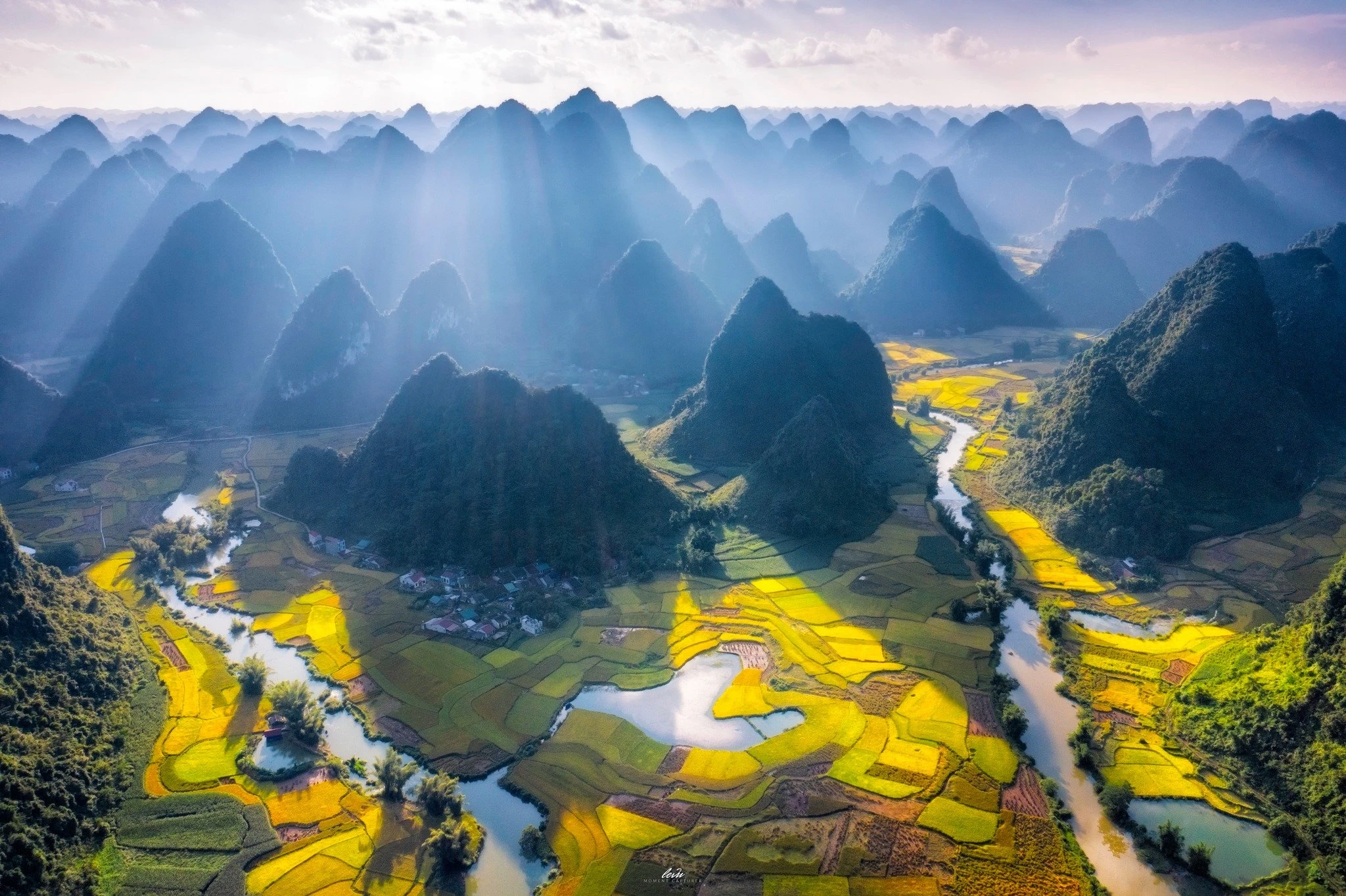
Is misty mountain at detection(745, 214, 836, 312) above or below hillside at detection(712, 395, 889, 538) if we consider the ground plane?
above

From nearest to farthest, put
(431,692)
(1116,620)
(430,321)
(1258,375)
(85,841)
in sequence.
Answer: (85,841) < (431,692) < (1116,620) < (1258,375) < (430,321)

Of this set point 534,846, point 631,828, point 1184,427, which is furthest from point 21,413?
point 1184,427

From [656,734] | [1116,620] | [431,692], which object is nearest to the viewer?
[656,734]

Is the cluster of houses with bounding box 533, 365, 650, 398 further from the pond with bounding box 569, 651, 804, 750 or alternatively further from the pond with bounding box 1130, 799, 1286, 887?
the pond with bounding box 1130, 799, 1286, 887

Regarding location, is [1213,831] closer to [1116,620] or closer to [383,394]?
[1116,620]

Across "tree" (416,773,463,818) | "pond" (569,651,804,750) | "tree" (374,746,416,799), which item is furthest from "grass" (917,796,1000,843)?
"tree" (374,746,416,799)

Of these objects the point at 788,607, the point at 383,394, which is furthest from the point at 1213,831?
the point at 383,394
